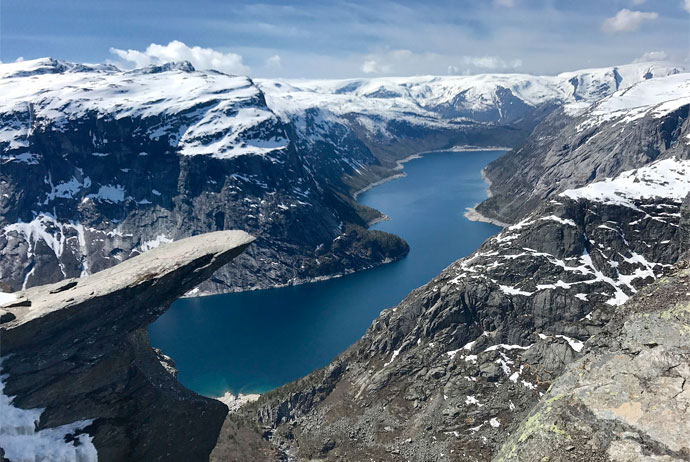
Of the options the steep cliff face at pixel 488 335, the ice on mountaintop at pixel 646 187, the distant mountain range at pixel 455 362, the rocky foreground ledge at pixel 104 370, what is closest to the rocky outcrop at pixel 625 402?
the distant mountain range at pixel 455 362

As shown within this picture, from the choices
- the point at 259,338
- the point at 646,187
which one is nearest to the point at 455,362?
the point at 646,187

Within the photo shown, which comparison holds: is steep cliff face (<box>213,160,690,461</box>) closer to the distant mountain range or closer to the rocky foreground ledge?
the distant mountain range

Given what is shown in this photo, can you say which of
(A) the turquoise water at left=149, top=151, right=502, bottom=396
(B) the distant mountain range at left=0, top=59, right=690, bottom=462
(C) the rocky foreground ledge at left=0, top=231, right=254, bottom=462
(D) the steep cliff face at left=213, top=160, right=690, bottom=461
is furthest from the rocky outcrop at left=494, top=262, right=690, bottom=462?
(A) the turquoise water at left=149, top=151, right=502, bottom=396

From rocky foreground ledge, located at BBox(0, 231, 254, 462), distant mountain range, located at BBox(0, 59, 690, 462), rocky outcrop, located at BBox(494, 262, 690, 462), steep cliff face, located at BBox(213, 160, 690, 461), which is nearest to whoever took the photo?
rocky outcrop, located at BBox(494, 262, 690, 462)

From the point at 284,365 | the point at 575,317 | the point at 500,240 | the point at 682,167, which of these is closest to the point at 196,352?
the point at 284,365

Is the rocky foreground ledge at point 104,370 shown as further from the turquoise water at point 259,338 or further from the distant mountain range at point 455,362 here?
the turquoise water at point 259,338

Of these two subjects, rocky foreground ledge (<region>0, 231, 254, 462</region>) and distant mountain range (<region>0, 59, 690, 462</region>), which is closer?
distant mountain range (<region>0, 59, 690, 462</region>)
